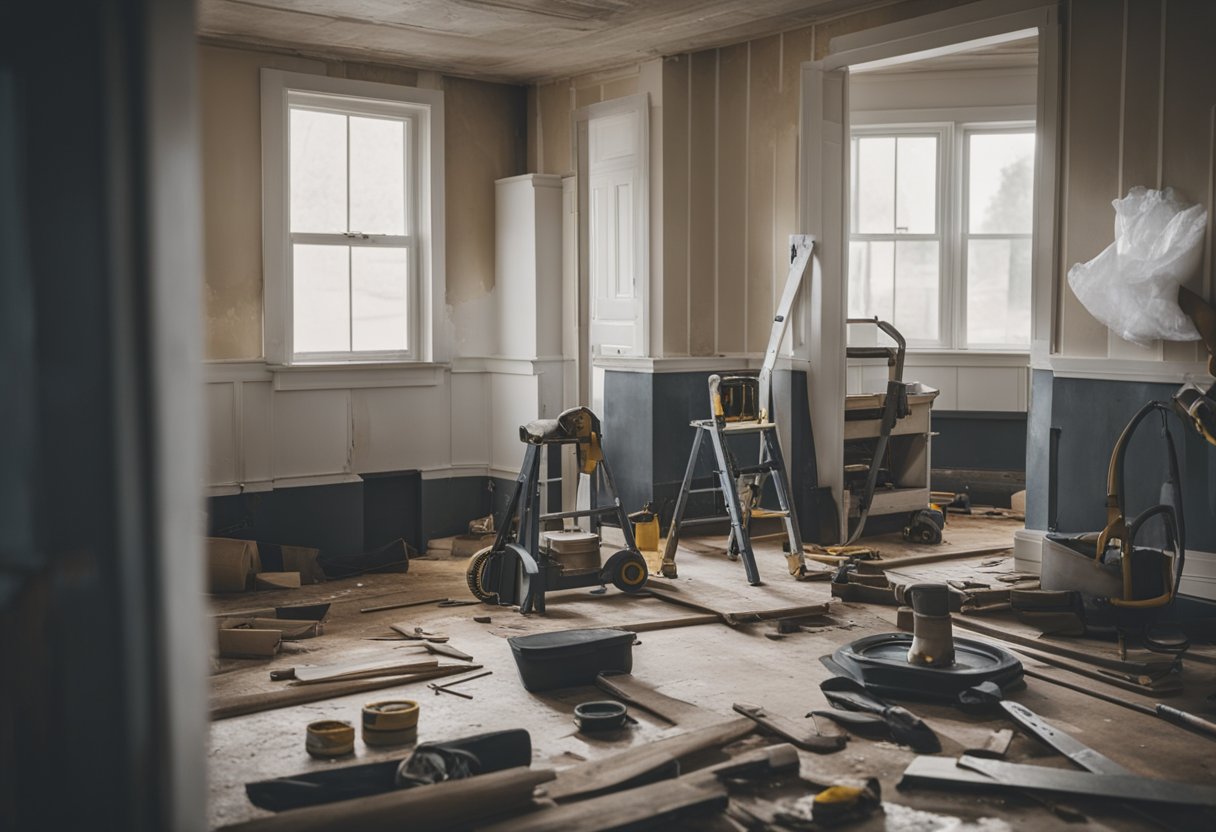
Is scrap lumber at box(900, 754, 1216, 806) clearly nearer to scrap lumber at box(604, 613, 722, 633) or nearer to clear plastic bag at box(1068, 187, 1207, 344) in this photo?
scrap lumber at box(604, 613, 722, 633)

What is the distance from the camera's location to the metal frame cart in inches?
231

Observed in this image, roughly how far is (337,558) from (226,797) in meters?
3.99

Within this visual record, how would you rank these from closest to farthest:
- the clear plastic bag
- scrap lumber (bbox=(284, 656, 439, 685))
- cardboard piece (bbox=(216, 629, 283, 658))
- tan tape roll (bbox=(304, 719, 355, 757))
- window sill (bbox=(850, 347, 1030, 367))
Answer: tan tape roll (bbox=(304, 719, 355, 757)), scrap lumber (bbox=(284, 656, 439, 685)), cardboard piece (bbox=(216, 629, 283, 658)), the clear plastic bag, window sill (bbox=(850, 347, 1030, 367))

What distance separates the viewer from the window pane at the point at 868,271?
916 centimetres

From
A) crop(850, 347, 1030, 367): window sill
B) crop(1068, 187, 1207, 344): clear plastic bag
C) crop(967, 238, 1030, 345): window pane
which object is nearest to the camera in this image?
crop(1068, 187, 1207, 344): clear plastic bag

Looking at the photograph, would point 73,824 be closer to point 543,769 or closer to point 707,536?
point 543,769

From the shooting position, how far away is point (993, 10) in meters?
6.21

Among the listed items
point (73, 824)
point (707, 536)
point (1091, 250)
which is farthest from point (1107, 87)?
point (73, 824)

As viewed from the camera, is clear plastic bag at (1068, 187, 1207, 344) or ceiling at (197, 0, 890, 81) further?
ceiling at (197, 0, 890, 81)

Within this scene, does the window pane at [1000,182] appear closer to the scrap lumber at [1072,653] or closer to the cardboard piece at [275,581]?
the scrap lumber at [1072,653]

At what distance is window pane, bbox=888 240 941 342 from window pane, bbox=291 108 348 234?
4.43 meters

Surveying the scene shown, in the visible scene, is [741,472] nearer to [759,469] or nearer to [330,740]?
[759,469]

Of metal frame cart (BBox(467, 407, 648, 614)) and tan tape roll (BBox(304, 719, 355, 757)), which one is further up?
metal frame cart (BBox(467, 407, 648, 614))

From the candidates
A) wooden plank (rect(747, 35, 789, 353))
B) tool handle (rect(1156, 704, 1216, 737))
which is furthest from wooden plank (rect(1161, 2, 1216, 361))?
wooden plank (rect(747, 35, 789, 353))
